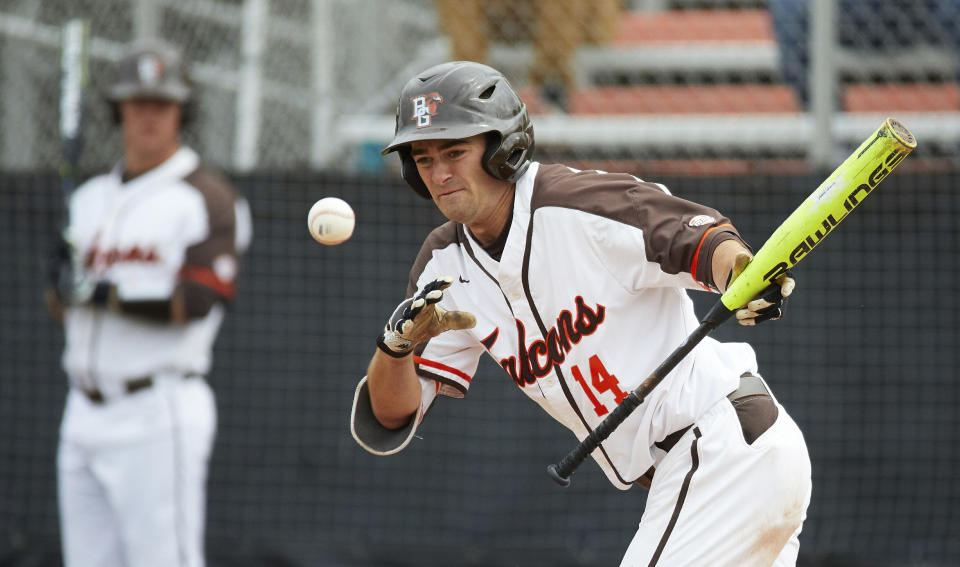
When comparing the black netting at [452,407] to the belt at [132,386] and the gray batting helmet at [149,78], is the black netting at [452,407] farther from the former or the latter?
the belt at [132,386]

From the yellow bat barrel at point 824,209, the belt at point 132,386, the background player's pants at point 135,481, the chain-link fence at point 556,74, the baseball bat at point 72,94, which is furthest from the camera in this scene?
the chain-link fence at point 556,74

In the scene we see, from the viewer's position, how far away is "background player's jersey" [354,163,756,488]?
9.62ft

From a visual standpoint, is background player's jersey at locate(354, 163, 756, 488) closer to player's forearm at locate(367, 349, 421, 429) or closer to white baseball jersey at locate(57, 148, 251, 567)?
player's forearm at locate(367, 349, 421, 429)

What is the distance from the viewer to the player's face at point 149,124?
5.04 meters

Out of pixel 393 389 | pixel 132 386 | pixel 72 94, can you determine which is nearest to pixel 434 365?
pixel 393 389

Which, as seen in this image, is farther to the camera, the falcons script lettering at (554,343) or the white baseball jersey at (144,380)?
the white baseball jersey at (144,380)

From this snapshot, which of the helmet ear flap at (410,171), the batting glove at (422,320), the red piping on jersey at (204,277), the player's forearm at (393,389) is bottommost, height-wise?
the player's forearm at (393,389)

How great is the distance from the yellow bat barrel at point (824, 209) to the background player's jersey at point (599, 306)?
0.20m

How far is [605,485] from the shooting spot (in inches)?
227

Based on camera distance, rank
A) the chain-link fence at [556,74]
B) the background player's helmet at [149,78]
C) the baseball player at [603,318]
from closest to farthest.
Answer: the baseball player at [603,318], the background player's helmet at [149,78], the chain-link fence at [556,74]

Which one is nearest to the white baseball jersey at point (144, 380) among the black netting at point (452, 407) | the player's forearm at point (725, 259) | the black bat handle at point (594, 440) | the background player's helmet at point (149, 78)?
the background player's helmet at point (149, 78)

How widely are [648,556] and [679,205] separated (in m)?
0.85

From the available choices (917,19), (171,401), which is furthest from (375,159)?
(917,19)

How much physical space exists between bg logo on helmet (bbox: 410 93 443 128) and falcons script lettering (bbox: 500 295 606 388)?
571 millimetres
